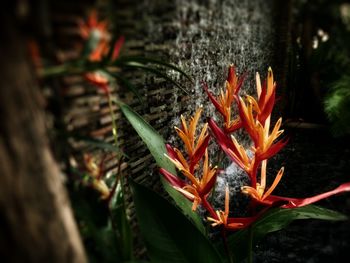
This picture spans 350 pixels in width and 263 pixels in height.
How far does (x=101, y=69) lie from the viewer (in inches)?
23.0

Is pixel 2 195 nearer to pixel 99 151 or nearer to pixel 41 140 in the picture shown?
pixel 41 140

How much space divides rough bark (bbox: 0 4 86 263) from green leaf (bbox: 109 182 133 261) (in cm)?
25

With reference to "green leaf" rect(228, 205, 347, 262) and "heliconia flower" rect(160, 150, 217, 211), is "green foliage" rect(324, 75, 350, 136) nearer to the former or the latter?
"green leaf" rect(228, 205, 347, 262)

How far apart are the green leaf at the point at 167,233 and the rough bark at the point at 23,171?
0.36 m

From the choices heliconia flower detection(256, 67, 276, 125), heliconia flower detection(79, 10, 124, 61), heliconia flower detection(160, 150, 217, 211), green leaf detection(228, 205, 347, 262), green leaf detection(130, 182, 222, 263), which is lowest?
green leaf detection(228, 205, 347, 262)

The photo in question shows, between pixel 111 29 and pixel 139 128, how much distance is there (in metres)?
0.35

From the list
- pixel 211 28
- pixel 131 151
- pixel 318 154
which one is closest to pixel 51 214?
pixel 131 151

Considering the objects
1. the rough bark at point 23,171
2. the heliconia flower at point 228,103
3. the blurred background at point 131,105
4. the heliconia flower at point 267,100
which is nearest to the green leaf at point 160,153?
the blurred background at point 131,105

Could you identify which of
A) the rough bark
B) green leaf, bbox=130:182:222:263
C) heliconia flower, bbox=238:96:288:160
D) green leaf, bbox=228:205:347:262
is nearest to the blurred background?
the rough bark

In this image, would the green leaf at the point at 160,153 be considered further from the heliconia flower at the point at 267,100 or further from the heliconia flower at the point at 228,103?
the heliconia flower at the point at 267,100

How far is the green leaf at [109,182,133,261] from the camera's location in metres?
0.74

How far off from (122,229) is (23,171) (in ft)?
1.21

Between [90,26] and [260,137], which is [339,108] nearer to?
[260,137]

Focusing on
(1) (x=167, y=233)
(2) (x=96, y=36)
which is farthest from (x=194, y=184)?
(2) (x=96, y=36)
